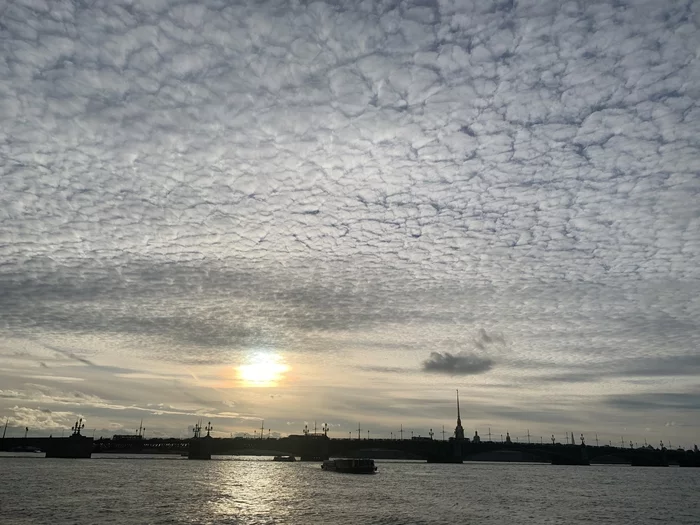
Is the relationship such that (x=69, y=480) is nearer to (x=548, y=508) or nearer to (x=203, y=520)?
(x=203, y=520)

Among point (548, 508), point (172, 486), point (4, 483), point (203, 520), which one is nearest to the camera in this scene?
point (203, 520)

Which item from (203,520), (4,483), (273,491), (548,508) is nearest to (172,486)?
(273,491)

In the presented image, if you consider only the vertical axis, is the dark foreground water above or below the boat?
below

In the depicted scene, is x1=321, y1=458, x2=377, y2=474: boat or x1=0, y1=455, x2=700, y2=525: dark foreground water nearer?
x1=0, y1=455, x2=700, y2=525: dark foreground water

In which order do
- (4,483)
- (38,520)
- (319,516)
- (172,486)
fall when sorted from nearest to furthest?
(38,520)
(319,516)
(4,483)
(172,486)

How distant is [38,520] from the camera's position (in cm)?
6197

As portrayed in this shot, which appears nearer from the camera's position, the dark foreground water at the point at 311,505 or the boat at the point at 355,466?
the dark foreground water at the point at 311,505

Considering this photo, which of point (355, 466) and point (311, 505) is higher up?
point (355, 466)

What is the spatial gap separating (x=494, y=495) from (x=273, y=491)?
45.1 metres

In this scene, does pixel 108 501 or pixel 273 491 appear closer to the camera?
pixel 108 501

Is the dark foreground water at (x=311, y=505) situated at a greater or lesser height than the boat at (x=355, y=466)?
lesser

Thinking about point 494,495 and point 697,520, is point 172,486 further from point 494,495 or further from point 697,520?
point 697,520

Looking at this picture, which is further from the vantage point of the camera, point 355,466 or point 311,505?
point 355,466

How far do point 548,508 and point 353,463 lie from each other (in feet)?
340
